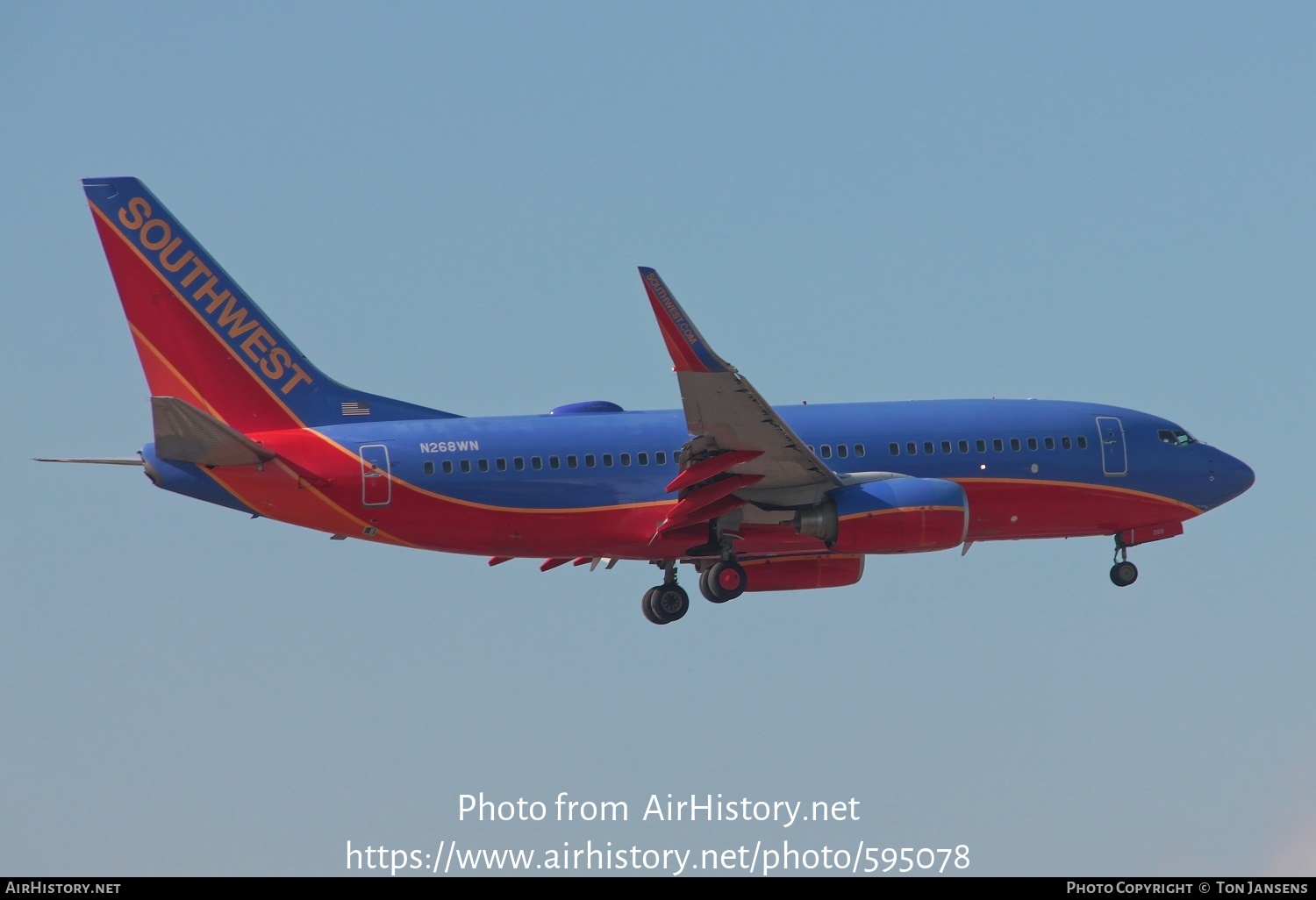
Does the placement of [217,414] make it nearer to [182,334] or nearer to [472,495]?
[182,334]

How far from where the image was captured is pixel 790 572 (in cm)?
5347

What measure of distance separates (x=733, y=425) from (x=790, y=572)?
27.3 feet

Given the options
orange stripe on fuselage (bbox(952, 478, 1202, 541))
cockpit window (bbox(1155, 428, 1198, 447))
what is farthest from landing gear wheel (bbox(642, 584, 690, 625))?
cockpit window (bbox(1155, 428, 1198, 447))

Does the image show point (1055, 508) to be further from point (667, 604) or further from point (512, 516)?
point (512, 516)

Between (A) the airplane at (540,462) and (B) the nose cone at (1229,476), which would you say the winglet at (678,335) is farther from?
(B) the nose cone at (1229,476)

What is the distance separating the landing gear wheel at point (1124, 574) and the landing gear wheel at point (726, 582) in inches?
433

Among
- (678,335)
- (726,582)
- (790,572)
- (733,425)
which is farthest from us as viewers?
(790,572)

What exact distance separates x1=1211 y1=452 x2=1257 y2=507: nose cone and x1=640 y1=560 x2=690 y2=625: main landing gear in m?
15.3

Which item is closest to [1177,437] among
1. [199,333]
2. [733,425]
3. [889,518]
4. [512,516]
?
[889,518]

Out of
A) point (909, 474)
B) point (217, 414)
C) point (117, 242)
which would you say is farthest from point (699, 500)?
point (117, 242)

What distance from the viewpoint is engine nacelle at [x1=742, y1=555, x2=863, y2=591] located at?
5344 centimetres

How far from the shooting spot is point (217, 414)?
48.2 metres

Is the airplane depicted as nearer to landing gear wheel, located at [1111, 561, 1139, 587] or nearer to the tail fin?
the tail fin

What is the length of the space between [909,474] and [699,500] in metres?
5.95
